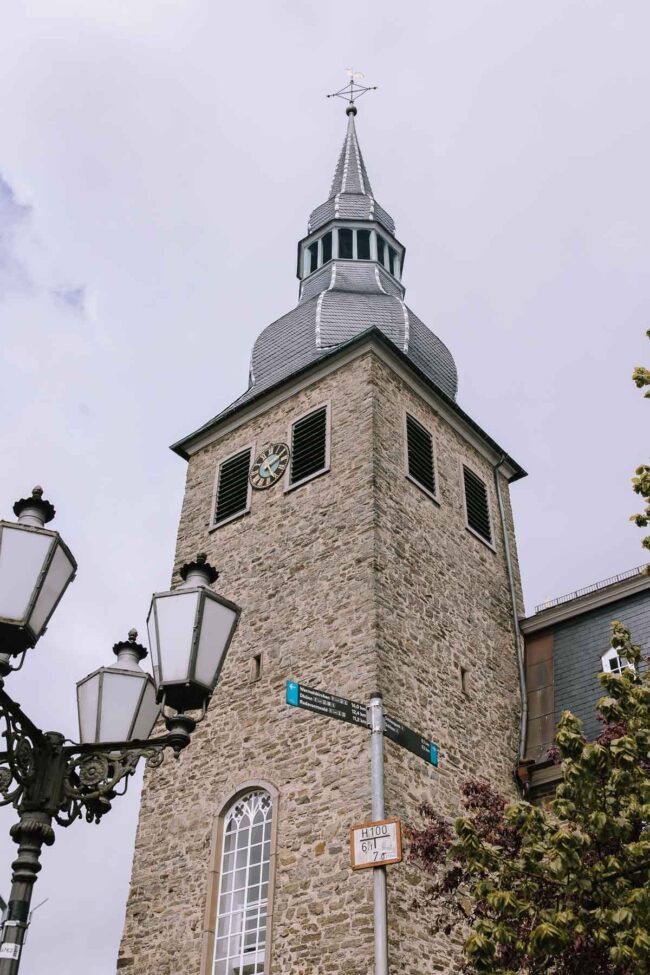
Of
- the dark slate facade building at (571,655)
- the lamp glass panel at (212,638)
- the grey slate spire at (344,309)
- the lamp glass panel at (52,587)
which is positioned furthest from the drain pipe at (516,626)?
the lamp glass panel at (52,587)

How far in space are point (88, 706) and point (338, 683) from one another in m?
8.92

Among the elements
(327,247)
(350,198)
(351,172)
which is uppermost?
(351,172)

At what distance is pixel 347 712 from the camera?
27.5 feet

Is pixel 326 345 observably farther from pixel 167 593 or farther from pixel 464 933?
pixel 167 593

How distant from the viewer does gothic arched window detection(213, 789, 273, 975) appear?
13.2m

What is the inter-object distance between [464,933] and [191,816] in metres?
4.29

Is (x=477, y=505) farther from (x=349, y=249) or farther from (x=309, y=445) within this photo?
(x=349, y=249)

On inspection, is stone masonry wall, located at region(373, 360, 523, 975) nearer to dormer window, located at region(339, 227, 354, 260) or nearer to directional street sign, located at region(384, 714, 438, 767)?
directional street sign, located at region(384, 714, 438, 767)

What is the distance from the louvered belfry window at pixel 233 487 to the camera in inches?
742

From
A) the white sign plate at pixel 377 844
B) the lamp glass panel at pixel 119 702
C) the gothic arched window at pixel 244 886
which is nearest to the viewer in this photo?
the lamp glass panel at pixel 119 702

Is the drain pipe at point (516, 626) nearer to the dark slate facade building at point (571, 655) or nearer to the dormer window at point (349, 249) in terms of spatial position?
the dark slate facade building at point (571, 655)

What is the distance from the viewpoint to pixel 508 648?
1817 cm

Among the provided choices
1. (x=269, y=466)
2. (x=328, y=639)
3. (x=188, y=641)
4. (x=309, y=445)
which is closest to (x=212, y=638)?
(x=188, y=641)

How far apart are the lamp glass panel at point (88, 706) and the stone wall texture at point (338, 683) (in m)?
7.36
